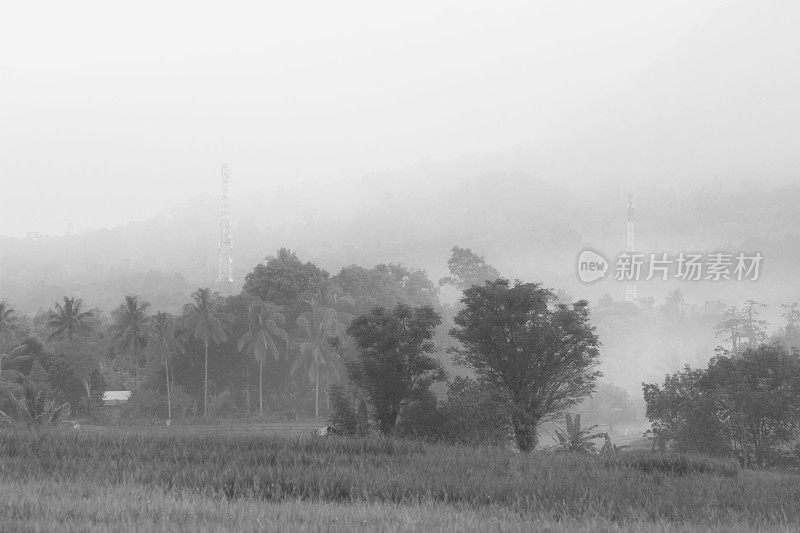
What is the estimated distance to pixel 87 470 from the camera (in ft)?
54.1

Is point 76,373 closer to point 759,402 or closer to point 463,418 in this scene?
point 463,418

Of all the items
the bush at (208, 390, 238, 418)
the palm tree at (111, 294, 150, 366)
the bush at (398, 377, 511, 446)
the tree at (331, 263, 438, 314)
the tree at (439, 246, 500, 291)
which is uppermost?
the tree at (439, 246, 500, 291)

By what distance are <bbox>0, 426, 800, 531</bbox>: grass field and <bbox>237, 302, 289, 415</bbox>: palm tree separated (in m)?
54.6

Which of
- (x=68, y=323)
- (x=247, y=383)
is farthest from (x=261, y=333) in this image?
(x=68, y=323)

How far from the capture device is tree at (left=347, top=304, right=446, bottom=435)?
47406 mm

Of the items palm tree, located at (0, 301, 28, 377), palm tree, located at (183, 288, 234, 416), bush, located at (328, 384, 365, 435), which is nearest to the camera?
bush, located at (328, 384, 365, 435)

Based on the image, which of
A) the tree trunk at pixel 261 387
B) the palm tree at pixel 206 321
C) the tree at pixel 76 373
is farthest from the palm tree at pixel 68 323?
the tree trunk at pixel 261 387

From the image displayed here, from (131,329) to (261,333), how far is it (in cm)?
1803

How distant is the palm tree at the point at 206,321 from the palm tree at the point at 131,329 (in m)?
6.28

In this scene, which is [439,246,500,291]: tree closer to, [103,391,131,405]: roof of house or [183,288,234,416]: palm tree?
[183,288,234,416]: palm tree

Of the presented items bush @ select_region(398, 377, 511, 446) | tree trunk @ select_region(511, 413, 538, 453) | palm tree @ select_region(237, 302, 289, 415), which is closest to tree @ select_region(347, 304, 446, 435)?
bush @ select_region(398, 377, 511, 446)

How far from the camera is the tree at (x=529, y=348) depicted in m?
47.6

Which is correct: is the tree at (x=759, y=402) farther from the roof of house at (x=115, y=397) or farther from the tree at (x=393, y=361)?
the roof of house at (x=115, y=397)

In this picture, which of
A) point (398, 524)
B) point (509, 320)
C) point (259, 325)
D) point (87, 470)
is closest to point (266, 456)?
point (87, 470)
